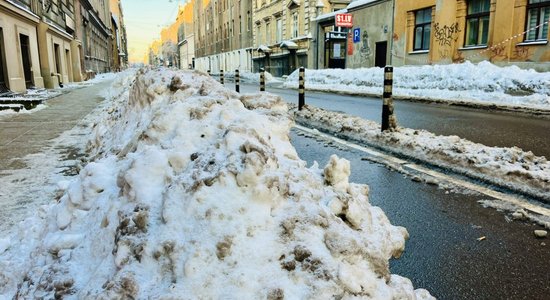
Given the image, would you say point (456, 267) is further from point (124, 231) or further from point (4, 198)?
point (4, 198)

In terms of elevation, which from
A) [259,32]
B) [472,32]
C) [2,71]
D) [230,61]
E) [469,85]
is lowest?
[469,85]

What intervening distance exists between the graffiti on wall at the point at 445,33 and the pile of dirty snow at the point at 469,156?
12.9 meters

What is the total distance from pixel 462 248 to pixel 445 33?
58.3ft

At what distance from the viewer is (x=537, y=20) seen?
15070 millimetres

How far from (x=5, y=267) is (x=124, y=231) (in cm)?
85

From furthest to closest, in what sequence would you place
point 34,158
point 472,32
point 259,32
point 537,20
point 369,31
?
point 259,32 → point 369,31 → point 472,32 → point 537,20 → point 34,158

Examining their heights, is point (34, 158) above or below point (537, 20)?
below

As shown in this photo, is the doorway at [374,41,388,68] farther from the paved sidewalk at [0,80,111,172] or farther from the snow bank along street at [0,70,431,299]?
the snow bank along street at [0,70,431,299]

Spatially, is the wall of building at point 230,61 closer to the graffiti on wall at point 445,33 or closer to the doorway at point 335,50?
the doorway at point 335,50

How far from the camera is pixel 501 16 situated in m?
16.0

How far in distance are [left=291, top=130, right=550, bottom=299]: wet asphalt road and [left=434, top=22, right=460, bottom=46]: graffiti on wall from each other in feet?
52.5

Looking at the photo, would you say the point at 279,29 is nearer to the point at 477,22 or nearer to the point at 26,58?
the point at 477,22

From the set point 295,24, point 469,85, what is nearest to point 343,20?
point 295,24

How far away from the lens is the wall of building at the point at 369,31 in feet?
74.6
